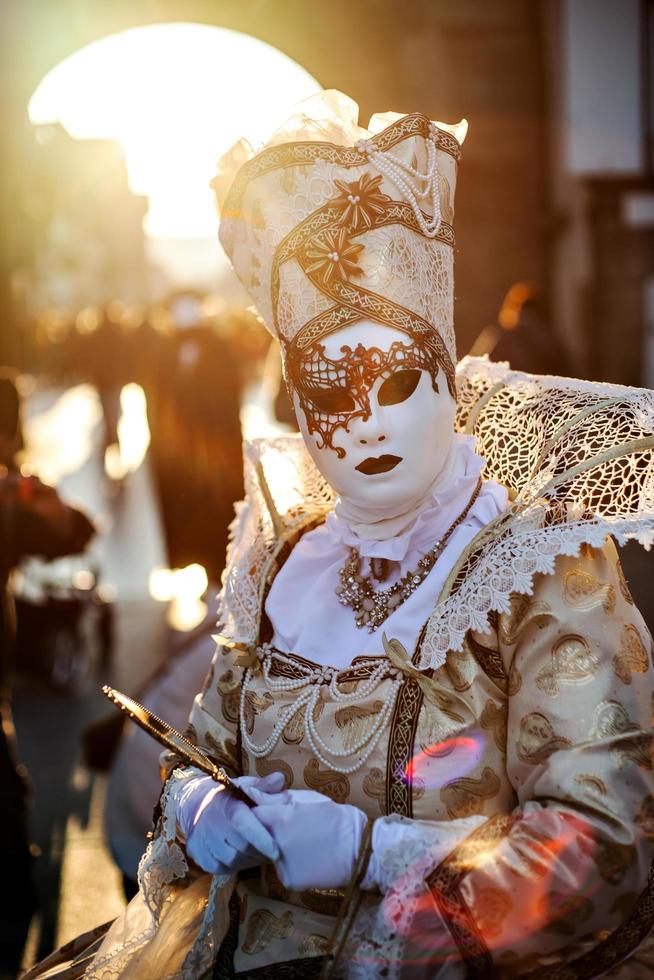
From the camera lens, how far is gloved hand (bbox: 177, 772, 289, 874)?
5.57 feet

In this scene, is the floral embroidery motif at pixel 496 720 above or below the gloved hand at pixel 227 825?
above

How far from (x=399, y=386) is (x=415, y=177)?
33cm

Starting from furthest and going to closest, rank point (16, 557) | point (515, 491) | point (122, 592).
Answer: point (122, 592)
point (16, 557)
point (515, 491)

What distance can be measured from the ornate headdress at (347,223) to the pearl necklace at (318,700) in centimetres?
48

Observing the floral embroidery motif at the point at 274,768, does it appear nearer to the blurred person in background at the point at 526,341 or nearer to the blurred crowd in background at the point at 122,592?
the blurred crowd in background at the point at 122,592

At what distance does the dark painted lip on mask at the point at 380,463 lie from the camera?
1843mm

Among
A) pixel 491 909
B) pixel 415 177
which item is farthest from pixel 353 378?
pixel 491 909

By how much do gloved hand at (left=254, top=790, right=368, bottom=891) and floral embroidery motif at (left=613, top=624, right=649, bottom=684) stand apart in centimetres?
42

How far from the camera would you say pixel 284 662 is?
197cm

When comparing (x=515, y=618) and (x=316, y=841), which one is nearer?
(x=316, y=841)

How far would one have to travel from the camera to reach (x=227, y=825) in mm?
1739

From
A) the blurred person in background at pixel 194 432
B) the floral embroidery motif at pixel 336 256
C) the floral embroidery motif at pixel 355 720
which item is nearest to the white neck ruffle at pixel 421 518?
the floral embroidery motif at pixel 355 720

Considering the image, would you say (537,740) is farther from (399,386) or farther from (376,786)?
(399,386)

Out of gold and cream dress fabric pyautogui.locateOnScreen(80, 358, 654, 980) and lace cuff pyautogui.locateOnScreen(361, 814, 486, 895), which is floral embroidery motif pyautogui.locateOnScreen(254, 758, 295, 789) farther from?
lace cuff pyautogui.locateOnScreen(361, 814, 486, 895)
